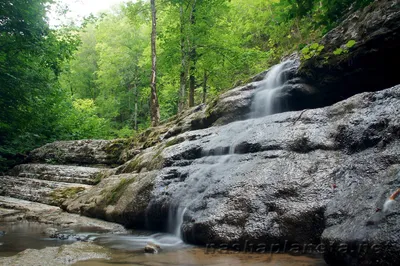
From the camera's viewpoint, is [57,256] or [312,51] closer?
[57,256]

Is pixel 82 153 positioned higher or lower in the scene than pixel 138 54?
lower

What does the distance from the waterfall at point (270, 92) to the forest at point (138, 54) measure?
3.11 feet

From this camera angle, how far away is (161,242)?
4.95 metres

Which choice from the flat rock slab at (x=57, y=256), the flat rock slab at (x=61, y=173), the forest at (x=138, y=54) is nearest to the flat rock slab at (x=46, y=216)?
the flat rock slab at (x=57, y=256)

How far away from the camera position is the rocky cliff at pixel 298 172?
10.7ft

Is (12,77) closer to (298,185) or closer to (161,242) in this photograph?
(161,242)

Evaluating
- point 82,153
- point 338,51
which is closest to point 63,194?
point 82,153

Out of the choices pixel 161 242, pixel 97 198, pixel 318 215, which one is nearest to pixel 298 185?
pixel 318 215

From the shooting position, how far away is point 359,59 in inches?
251

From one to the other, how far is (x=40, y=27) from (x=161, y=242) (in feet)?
33.6

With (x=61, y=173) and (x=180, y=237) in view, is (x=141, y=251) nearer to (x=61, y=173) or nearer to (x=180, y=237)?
(x=180, y=237)

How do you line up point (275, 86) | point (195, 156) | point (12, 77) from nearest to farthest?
point (195, 156), point (275, 86), point (12, 77)

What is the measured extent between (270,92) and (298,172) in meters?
3.79

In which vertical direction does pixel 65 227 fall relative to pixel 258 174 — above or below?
below
